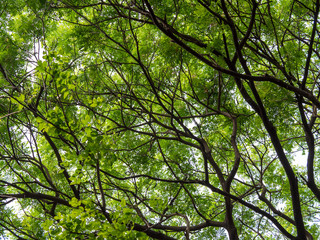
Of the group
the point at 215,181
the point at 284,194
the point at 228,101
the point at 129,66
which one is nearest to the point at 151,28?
the point at 129,66

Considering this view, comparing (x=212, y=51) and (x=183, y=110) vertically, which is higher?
(x=183, y=110)

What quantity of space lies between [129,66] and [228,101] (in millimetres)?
1741

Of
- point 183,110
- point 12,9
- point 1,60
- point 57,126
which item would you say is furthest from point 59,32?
point 57,126

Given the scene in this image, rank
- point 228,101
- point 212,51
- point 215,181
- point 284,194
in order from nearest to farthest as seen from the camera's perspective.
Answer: point 212,51 → point 228,101 → point 284,194 → point 215,181

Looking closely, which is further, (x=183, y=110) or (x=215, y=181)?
(x=215, y=181)

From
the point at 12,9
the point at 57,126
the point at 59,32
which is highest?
the point at 59,32

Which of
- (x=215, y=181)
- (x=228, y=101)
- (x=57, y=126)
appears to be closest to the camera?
(x=57, y=126)

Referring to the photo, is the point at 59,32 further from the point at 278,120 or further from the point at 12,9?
the point at 278,120

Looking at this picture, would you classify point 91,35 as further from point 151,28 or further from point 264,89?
point 264,89

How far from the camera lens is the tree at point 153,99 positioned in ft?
10.1

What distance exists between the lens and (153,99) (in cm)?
487

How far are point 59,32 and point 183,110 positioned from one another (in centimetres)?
308

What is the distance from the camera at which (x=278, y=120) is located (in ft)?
16.6

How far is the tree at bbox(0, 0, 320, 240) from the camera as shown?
121 inches
